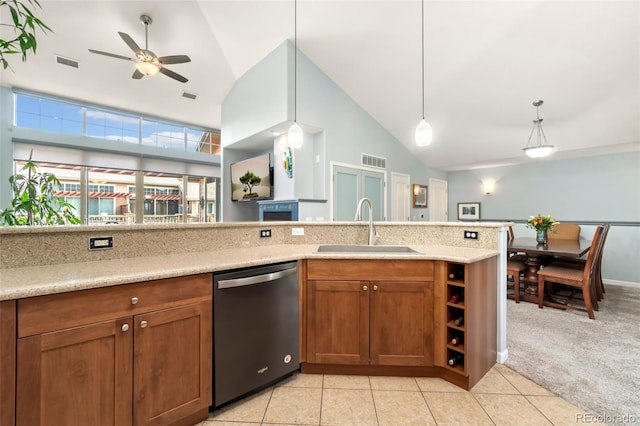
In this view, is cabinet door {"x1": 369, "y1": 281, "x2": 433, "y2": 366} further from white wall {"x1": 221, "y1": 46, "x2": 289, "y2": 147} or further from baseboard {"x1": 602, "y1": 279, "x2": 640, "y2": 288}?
baseboard {"x1": 602, "y1": 279, "x2": 640, "y2": 288}

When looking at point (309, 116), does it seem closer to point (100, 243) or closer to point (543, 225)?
point (100, 243)

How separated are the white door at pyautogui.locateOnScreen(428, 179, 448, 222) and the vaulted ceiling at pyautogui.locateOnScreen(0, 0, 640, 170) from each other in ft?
5.34

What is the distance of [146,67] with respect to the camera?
3555 millimetres

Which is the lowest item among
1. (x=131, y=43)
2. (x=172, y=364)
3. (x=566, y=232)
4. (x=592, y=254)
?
(x=172, y=364)

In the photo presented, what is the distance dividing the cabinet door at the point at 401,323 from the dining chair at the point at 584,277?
2.41 metres

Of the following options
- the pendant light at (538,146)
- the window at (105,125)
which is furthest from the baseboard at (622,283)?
the window at (105,125)

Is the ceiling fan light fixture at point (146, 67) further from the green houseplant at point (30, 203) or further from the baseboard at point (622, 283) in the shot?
the baseboard at point (622, 283)

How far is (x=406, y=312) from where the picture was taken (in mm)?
1902

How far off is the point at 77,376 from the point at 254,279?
85cm

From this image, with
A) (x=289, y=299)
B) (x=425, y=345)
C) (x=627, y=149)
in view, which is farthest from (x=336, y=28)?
(x=627, y=149)

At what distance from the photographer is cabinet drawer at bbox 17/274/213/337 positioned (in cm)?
107

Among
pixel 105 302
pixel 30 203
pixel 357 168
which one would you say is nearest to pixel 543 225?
pixel 357 168

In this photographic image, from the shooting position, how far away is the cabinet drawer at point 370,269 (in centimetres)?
190

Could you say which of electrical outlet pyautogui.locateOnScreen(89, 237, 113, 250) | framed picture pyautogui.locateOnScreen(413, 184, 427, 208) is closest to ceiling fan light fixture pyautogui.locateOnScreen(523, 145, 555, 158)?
framed picture pyautogui.locateOnScreen(413, 184, 427, 208)
